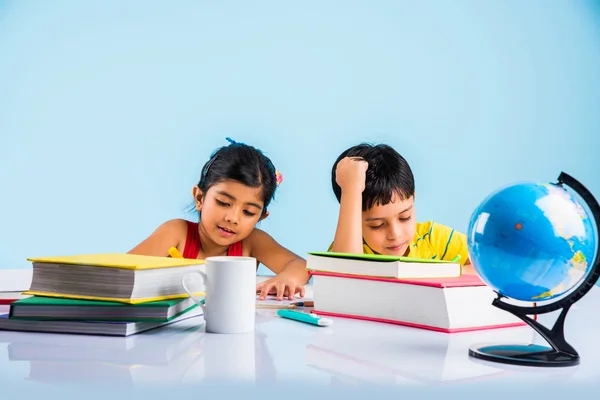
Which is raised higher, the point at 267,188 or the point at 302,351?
the point at 267,188

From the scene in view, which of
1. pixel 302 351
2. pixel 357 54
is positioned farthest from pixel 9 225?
pixel 302 351

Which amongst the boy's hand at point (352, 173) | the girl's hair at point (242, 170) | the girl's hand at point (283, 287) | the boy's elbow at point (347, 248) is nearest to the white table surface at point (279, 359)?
the girl's hand at point (283, 287)

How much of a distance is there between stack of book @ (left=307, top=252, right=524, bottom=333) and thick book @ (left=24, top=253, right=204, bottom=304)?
0.72ft

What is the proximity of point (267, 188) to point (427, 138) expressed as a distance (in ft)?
7.61

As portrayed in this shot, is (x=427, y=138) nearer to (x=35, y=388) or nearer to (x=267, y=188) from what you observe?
(x=267, y=188)

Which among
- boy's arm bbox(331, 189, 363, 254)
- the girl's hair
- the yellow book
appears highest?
the girl's hair

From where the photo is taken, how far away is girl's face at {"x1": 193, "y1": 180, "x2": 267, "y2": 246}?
6.81 ft

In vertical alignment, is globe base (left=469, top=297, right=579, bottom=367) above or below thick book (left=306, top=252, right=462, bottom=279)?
below

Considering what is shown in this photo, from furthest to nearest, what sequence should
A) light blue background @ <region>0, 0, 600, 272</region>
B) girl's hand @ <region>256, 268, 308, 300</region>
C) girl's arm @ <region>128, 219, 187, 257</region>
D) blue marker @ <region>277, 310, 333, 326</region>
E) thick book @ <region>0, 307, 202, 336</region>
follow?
light blue background @ <region>0, 0, 600, 272</region> < girl's arm @ <region>128, 219, 187, 257</region> < girl's hand @ <region>256, 268, 308, 300</region> < blue marker @ <region>277, 310, 333, 326</region> < thick book @ <region>0, 307, 202, 336</region>

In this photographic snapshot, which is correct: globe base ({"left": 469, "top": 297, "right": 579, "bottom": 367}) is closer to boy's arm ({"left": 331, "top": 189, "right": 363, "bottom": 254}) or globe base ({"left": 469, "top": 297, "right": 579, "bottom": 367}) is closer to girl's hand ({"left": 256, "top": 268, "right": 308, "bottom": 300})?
girl's hand ({"left": 256, "top": 268, "right": 308, "bottom": 300})

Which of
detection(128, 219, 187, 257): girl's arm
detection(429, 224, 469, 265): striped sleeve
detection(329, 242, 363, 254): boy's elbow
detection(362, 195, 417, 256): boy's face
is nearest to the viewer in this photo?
detection(329, 242, 363, 254): boy's elbow

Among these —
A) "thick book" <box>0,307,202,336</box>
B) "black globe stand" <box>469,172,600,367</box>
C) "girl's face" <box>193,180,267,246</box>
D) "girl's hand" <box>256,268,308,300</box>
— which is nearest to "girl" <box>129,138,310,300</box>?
"girl's face" <box>193,180,267,246</box>

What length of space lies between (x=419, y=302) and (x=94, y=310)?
0.43 metres

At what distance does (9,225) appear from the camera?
4.35m
